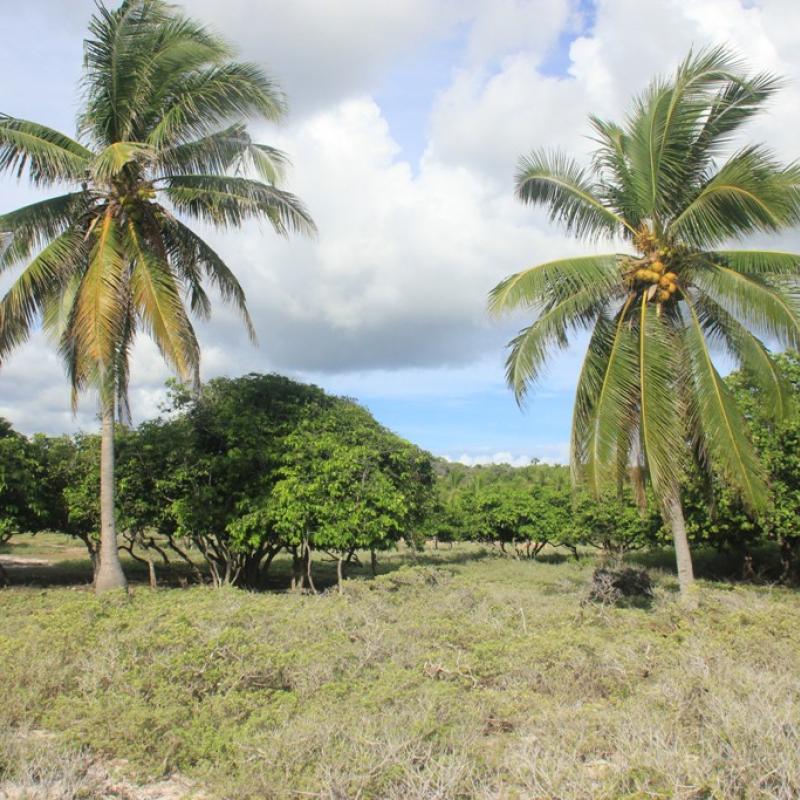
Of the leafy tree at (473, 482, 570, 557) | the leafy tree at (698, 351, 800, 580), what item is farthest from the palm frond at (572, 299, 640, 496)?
the leafy tree at (473, 482, 570, 557)

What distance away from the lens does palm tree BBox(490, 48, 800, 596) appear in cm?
1016

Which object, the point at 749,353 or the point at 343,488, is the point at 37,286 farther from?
the point at 749,353

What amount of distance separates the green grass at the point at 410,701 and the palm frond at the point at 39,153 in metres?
7.19

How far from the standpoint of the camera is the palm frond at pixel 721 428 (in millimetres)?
9891

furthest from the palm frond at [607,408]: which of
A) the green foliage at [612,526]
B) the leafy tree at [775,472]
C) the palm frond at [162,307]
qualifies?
the green foliage at [612,526]

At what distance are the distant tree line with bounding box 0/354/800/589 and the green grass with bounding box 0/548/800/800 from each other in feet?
22.0

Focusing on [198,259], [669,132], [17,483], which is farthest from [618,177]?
[17,483]

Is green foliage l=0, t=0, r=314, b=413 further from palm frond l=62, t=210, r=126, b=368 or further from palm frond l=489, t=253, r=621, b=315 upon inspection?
palm frond l=489, t=253, r=621, b=315

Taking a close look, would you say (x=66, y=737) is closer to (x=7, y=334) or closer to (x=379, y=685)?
(x=379, y=685)

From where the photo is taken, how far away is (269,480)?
15.9 meters

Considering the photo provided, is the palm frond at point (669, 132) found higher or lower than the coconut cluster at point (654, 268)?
higher

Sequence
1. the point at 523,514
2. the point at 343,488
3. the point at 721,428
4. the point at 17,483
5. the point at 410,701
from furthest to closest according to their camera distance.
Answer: the point at 523,514 → the point at 17,483 → the point at 343,488 → the point at 721,428 → the point at 410,701

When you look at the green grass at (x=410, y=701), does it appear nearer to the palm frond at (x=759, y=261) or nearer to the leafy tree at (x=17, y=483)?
the palm frond at (x=759, y=261)

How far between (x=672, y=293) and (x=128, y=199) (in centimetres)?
938
